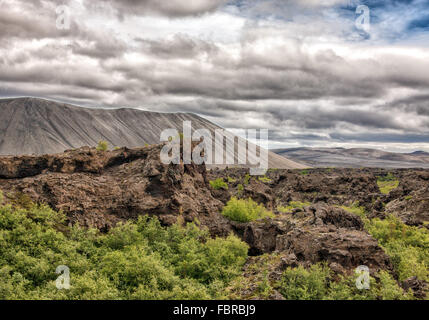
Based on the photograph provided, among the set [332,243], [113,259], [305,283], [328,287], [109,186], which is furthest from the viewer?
[109,186]

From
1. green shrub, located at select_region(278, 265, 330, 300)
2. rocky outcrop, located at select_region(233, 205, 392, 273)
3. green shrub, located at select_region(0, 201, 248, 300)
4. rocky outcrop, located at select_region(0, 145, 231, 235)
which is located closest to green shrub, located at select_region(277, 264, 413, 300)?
A: green shrub, located at select_region(278, 265, 330, 300)

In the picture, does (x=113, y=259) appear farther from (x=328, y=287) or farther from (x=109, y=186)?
(x=328, y=287)

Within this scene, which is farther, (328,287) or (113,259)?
(113,259)

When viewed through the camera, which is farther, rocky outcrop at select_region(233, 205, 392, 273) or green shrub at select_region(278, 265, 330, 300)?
rocky outcrop at select_region(233, 205, 392, 273)

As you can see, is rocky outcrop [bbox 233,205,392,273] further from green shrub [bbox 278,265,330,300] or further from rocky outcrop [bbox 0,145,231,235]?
rocky outcrop [bbox 0,145,231,235]

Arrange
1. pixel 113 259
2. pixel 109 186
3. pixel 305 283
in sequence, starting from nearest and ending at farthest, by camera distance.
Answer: pixel 305 283 < pixel 113 259 < pixel 109 186

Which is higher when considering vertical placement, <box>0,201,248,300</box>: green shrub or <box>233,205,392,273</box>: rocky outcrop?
<box>233,205,392,273</box>: rocky outcrop

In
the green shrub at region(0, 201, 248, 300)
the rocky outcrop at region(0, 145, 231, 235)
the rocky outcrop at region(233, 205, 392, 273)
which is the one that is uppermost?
the rocky outcrop at region(0, 145, 231, 235)

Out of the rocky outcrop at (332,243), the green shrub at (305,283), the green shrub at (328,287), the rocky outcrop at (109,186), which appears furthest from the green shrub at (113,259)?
the rocky outcrop at (332,243)

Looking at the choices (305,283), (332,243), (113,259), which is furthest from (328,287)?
(113,259)

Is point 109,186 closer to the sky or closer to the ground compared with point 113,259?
closer to the sky

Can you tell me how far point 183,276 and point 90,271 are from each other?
A: 31.9ft
